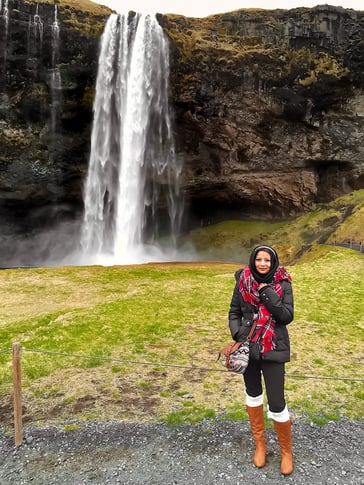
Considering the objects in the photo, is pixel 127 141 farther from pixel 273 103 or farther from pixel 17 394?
pixel 17 394

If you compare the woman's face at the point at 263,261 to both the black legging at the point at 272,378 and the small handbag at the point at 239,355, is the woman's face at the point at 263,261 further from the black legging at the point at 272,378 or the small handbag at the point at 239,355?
the black legging at the point at 272,378

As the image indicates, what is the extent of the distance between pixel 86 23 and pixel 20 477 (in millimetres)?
38299

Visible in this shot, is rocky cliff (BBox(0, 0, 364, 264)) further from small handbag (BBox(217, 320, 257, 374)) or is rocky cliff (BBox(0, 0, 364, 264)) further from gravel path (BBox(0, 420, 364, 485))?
small handbag (BBox(217, 320, 257, 374))

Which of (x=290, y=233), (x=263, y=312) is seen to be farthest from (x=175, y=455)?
(x=290, y=233)

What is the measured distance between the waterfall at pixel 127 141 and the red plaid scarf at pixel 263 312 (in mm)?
32682

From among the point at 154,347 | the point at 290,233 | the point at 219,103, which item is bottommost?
the point at 290,233

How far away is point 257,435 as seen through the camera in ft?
21.0

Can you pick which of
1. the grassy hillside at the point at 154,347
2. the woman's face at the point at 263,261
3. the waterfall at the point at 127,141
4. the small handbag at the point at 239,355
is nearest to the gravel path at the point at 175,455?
the grassy hillside at the point at 154,347

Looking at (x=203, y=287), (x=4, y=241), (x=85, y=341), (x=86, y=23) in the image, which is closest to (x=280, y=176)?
(x=86, y=23)

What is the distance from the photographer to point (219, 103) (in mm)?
40250

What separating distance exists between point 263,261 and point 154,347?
7.49m

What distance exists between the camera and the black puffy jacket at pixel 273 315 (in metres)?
5.69

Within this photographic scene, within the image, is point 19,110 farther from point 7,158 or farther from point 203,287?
point 203,287

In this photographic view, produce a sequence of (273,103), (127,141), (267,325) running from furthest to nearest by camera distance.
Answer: (273,103)
(127,141)
(267,325)
